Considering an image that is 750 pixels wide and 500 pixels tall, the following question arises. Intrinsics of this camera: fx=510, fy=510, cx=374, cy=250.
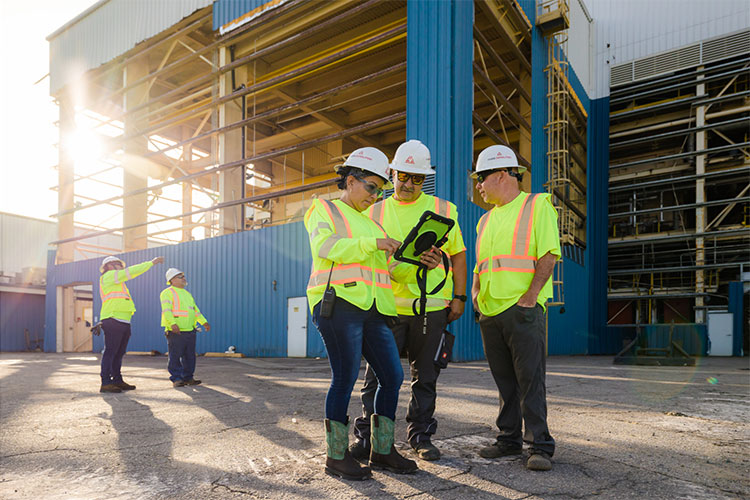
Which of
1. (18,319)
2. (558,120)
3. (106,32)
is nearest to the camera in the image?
(558,120)

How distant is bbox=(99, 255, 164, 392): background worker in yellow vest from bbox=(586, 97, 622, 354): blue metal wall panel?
18374 millimetres

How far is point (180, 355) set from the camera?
7.33m

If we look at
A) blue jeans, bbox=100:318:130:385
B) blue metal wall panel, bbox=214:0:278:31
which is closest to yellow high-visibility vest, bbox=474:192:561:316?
blue jeans, bbox=100:318:130:385

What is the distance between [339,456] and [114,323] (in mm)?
5296

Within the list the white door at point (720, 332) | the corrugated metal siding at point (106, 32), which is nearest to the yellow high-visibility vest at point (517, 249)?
the corrugated metal siding at point (106, 32)

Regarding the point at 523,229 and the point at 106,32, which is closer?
the point at 523,229

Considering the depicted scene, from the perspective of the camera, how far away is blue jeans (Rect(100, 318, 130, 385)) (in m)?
6.73

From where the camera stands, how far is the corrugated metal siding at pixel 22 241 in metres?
31.7

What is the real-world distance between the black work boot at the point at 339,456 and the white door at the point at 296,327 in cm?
1117

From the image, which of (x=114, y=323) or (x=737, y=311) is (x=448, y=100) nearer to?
(x=114, y=323)

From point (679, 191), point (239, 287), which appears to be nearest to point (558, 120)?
point (239, 287)

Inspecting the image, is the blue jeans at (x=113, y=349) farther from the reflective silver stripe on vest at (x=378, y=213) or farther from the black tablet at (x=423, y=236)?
the black tablet at (x=423, y=236)

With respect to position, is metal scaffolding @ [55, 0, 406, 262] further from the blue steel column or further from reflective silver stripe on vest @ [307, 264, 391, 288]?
reflective silver stripe on vest @ [307, 264, 391, 288]

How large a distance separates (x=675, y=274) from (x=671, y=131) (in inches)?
253
